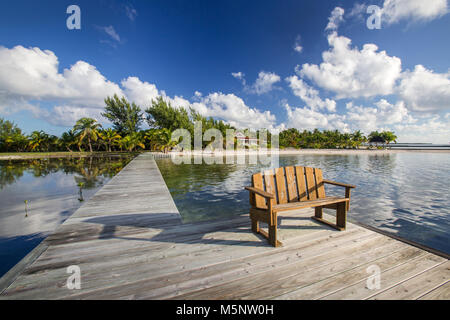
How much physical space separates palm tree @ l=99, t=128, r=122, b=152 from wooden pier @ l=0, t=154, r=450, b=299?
37056 mm

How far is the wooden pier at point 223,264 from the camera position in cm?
184

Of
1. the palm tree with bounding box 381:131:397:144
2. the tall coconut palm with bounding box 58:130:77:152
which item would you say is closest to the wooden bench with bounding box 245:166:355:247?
the tall coconut palm with bounding box 58:130:77:152

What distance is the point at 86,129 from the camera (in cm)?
3306

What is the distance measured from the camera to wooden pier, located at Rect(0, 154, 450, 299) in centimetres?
184

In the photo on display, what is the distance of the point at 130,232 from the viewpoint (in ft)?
10.6

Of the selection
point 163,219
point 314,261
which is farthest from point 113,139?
point 314,261

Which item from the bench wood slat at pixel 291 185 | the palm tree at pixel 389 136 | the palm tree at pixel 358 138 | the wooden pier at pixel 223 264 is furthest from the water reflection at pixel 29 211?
the palm tree at pixel 389 136

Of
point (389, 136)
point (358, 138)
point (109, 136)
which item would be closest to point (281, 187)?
point (109, 136)

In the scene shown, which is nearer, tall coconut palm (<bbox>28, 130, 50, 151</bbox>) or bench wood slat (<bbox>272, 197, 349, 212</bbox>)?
bench wood slat (<bbox>272, 197, 349, 212</bbox>)

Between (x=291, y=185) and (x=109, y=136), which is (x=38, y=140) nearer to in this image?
(x=109, y=136)

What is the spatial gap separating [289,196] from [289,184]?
0.20 meters

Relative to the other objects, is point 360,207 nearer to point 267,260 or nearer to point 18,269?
point 267,260

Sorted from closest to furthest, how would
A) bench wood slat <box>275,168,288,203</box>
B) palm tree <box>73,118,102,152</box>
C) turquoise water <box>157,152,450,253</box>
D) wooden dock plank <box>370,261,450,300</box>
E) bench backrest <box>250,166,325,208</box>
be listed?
wooden dock plank <box>370,261,450,300</box>
bench backrest <box>250,166,325,208</box>
bench wood slat <box>275,168,288,203</box>
turquoise water <box>157,152,450,253</box>
palm tree <box>73,118,102,152</box>

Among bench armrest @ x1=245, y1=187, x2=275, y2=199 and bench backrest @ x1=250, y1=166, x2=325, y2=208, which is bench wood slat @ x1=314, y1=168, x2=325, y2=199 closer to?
bench backrest @ x1=250, y1=166, x2=325, y2=208
